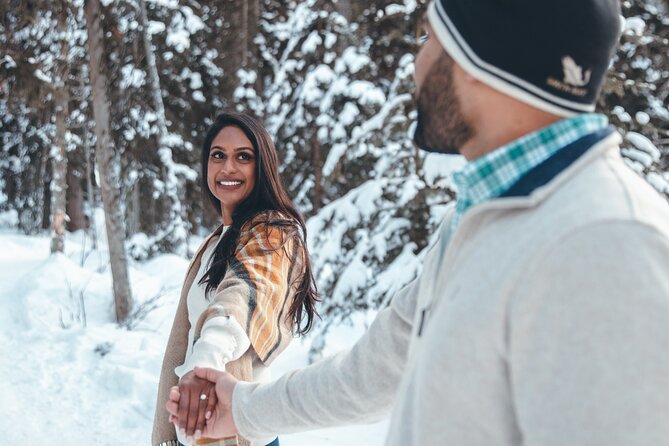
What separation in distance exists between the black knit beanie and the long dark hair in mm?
1733

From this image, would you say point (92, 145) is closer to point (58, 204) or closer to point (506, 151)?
point (58, 204)

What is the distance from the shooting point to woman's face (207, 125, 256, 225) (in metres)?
2.89

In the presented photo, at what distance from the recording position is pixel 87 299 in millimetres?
8977

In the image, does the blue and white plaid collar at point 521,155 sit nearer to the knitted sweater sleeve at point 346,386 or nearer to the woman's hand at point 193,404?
the knitted sweater sleeve at point 346,386

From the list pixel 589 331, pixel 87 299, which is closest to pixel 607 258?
pixel 589 331

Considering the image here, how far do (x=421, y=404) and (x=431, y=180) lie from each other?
5.02m

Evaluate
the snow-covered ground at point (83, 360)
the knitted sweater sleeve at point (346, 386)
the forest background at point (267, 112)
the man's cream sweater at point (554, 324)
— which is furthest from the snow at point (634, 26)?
the man's cream sweater at point (554, 324)

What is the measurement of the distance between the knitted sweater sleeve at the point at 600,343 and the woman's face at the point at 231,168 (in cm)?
220

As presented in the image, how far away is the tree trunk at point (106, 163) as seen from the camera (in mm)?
7730

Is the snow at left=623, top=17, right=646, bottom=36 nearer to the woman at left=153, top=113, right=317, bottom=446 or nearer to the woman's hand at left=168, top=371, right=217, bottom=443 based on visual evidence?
the woman at left=153, top=113, right=317, bottom=446

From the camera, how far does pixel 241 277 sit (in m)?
2.41

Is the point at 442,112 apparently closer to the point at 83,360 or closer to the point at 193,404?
the point at 193,404

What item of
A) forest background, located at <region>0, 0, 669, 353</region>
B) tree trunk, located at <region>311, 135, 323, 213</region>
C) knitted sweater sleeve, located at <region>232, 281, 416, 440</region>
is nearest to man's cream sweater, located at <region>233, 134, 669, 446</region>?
knitted sweater sleeve, located at <region>232, 281, 416, 440</region>

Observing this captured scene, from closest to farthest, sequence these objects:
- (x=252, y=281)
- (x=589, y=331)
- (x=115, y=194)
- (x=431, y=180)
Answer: (x=589, y=331) < (x=252, y=281) < (x=431, y=180) < (x=115, y=194)
